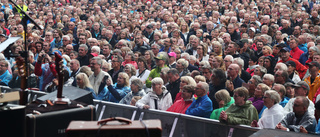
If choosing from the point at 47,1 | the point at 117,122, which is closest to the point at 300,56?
the point at 117,122

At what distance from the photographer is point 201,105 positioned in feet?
21.5

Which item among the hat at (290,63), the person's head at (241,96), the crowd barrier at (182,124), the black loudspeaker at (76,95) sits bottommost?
the crowd barrier at (182,124)

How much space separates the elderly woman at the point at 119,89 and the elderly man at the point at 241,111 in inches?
90.4

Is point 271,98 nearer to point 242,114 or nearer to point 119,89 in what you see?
point 242,114

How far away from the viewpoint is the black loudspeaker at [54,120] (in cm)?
341

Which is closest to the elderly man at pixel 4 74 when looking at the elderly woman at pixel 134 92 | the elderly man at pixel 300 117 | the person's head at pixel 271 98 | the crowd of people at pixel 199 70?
the crowd of people at pixel 199 70

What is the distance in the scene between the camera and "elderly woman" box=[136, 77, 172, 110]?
704 cm

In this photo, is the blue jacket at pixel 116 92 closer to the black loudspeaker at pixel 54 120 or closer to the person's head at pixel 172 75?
the person's head at pixel 172 75

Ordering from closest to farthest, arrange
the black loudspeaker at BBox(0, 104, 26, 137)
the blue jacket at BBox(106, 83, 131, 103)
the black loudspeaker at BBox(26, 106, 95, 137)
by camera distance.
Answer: the black loudspeaker at BBox(0, 104, 26, 137)
the black loudspeaker at BBox(26, 106, 95, 137)
the blue jacket at BBox(106, 83, 131, 103)

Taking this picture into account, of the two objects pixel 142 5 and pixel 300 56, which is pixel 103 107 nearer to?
pixel 300 56

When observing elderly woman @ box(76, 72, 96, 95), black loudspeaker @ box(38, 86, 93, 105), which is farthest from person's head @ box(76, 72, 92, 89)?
black loudspeaker @ box(38, 86, 93, 105)

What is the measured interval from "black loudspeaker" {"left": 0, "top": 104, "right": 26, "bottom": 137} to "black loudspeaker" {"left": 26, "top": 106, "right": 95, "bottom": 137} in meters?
0.19

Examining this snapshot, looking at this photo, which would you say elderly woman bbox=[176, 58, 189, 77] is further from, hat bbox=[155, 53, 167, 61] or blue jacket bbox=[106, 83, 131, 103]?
blue jacket bbox=[106, 83, 131, 103]

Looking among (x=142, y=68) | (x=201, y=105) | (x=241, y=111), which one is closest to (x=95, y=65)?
(x=142, y=68)
